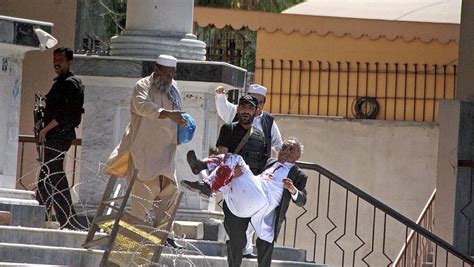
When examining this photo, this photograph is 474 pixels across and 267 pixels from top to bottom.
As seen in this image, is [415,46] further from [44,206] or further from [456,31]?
[44,206]

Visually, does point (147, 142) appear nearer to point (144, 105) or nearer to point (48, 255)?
point (144, 105)

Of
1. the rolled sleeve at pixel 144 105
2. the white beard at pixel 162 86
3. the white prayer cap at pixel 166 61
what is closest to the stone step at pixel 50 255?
the rolled sleeve at pixel 144 105

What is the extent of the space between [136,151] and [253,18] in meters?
10.8

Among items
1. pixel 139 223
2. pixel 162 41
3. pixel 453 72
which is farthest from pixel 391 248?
pixel 139 223

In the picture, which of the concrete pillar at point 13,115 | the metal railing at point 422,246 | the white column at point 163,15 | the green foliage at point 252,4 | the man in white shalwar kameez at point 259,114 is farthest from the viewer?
the green foliage at point 252,4

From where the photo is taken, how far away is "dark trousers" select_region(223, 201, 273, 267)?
582 inches

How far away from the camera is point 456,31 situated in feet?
82.6

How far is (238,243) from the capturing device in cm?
1484

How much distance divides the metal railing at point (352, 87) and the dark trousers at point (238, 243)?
10.8 metres

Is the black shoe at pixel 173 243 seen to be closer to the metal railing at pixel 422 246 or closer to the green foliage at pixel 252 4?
the metal railing at pixel 422 246

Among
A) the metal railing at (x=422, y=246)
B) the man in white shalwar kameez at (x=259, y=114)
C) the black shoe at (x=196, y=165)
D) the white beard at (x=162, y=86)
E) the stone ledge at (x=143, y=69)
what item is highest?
the stone ledge at (x=143, y=69)

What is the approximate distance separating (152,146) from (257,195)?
0.92 m

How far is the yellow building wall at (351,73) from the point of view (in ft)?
84.5

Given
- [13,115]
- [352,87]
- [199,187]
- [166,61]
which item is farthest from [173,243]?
[352,87]
